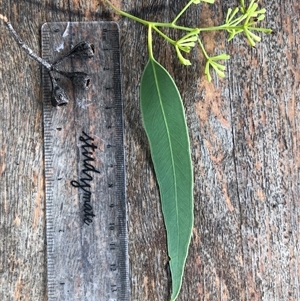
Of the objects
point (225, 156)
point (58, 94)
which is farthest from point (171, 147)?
point (58, 94)

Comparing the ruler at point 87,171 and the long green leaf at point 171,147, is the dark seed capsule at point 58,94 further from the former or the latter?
the long green leaf at point 171,147

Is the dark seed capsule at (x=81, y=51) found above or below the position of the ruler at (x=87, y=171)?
above

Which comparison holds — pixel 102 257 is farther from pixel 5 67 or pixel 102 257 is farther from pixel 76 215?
pixel 5 67

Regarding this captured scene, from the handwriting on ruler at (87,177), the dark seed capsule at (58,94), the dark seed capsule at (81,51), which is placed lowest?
the handwriting on ruler at (87,177)

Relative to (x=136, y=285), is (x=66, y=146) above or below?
above

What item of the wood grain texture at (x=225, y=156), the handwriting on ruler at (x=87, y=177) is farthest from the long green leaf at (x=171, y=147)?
the handwriting on ruler at (x=87, y=177)

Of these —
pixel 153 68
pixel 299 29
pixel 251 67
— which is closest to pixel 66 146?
pixel 153 68
